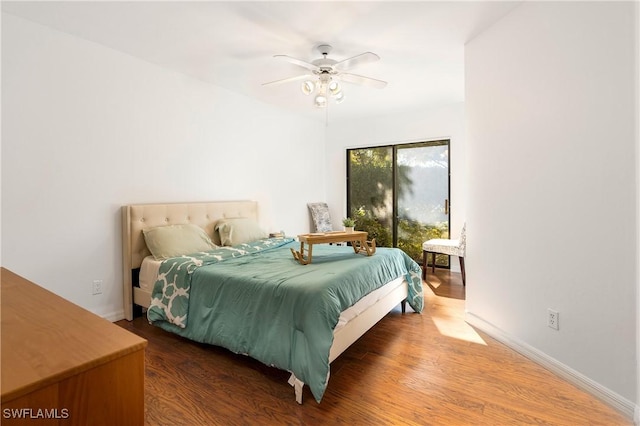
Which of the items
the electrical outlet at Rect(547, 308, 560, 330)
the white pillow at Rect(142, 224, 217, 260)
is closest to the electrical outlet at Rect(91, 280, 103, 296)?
the white pillow at Rect(142, 224, 217, 260)

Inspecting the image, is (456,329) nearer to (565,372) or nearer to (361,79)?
(565,372)

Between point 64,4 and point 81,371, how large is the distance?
2.89m

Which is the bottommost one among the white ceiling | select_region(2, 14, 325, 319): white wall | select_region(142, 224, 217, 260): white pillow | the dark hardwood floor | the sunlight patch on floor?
the dark hardwood floor

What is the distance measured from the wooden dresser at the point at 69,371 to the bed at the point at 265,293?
1.27m

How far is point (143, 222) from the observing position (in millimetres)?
3246

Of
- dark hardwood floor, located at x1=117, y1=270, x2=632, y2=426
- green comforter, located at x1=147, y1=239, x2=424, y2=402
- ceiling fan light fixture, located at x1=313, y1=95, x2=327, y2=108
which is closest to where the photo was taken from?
dark hardwood floor, located at x1=117, y1=270, x2=632, y2=426

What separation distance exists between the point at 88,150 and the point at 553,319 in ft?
12.8

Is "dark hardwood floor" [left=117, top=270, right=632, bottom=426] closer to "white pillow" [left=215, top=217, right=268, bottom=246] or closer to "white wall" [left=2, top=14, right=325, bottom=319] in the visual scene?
"white wall" [left=2, top=14, right=325, bottom=319]

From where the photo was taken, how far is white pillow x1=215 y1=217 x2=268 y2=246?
12.4 ft

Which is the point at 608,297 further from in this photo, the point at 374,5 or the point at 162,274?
the point at 162,274

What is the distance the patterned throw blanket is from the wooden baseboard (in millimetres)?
2386

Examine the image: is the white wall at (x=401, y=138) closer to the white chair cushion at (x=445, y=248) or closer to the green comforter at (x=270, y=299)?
the white chair cushion at (x=445, y=248)

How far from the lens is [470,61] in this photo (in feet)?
10.00

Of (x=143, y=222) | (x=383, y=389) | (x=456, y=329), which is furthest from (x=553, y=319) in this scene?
(x=143, y=222)
